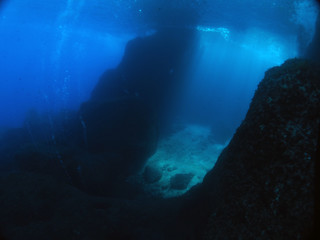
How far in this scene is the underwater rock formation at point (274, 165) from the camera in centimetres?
292

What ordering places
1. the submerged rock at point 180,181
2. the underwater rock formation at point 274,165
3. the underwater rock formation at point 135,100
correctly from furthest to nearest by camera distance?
1. the underwater rock formation at point 135,100
2. the submerged rock at point 180,181
3. the underwater rock formation at point 274,165

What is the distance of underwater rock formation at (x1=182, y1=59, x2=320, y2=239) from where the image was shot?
115 inches

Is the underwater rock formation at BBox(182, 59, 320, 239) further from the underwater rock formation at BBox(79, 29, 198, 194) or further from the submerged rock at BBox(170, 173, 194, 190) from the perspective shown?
the underwater rock formation at BBox(79, 29, 198, 194)

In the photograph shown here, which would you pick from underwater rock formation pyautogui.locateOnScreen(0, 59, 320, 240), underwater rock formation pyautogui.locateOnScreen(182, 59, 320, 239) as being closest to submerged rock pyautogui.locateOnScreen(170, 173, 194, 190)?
underwater rock formation pyautogui.locateOnScreen(0, 59, 320, 240)

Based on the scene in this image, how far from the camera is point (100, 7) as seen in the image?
19.8 meters

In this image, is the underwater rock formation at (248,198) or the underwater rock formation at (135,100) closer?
the underwater rock formation at (248,198)

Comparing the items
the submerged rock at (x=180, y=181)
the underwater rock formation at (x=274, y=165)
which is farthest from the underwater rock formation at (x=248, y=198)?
the submerged rock at (x=180, y=181)

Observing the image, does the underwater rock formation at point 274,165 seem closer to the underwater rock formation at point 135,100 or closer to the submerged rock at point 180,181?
the submerged rock at point 180,181

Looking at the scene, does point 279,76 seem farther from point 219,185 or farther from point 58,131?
point 58,131

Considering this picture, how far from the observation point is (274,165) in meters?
3.22

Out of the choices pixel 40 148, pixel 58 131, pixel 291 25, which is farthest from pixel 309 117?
pixel 291 25

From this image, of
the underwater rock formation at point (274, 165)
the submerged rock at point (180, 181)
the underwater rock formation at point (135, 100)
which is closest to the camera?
the underwater rock formation at point (274, 165)

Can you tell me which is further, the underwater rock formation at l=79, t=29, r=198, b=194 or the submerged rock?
the underwater rock formation at l=79, t=29, r=198, b=194

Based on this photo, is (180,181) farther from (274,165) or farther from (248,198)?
(274,165)
